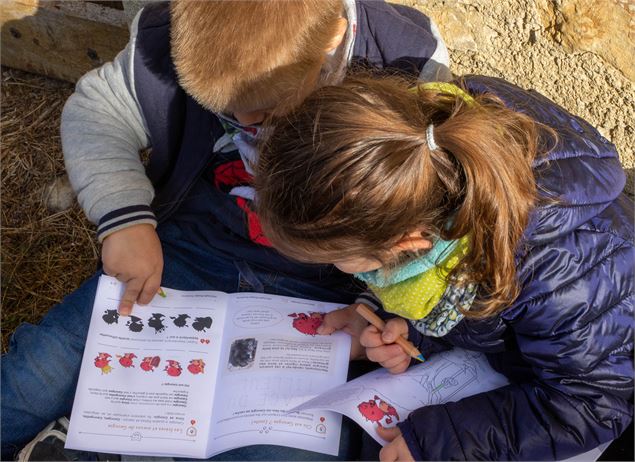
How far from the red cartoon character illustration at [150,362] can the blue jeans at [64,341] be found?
0.14 m

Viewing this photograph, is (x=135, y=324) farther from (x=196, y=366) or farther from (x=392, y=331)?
(x=392, y=331)

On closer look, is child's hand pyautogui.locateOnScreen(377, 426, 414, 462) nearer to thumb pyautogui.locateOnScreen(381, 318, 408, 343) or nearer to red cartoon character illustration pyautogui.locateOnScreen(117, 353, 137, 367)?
thumb pyautogui.locateOnScreen(381, 318, 408, 343)

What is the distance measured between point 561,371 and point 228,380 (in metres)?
0.63

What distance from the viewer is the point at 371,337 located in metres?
1.30

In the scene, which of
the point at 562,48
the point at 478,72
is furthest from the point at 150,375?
the point at 562,48

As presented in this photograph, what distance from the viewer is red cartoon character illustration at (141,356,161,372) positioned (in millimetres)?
1369

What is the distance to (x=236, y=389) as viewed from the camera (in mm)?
1328

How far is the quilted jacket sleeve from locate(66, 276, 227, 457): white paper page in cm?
42

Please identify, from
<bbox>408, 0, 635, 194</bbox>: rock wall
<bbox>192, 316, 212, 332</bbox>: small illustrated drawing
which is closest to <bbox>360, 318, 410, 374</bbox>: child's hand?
<bbox>192, 316, 212, 332</bbox>: small illustrated drawing

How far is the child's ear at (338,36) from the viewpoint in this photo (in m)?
1.17

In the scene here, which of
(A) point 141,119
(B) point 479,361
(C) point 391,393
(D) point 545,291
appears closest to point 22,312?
(A) point 141,119

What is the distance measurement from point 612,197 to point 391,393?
20.7 inches

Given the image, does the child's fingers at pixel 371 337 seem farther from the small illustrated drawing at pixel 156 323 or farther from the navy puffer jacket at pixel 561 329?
the small illustrated drawing at pixel 156 323

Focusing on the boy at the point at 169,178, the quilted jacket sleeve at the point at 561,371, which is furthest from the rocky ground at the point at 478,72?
the quilted jacket sleeve at the point at 561,371
